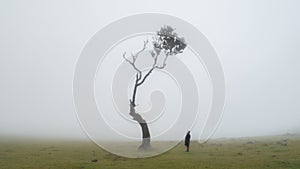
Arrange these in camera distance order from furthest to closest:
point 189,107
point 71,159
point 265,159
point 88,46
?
point 189,107, point 88,46, point 71,159, point 265,159

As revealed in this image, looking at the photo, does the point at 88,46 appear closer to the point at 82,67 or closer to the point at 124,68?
the point at 82,67

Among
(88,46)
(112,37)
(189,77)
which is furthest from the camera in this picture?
(189,77)

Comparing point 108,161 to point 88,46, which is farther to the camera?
point 88,46

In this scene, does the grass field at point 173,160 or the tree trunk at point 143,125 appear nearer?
the grass field at point 173,160

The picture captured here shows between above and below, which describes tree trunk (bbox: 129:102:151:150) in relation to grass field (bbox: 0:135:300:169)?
above

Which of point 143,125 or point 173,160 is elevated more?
point 143,125

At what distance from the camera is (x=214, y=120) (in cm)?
5281

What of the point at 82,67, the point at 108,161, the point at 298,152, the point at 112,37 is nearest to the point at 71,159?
the point at 108,161

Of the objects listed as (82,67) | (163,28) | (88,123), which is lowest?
(88,123)

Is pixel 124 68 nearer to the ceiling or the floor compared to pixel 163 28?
nearer to the floor

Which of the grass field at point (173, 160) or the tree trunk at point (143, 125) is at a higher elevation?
the tree trunk at point (143, 125)

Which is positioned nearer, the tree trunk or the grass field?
the grass field

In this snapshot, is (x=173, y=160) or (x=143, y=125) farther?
(x=143, y=125)

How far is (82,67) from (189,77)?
15.2m
